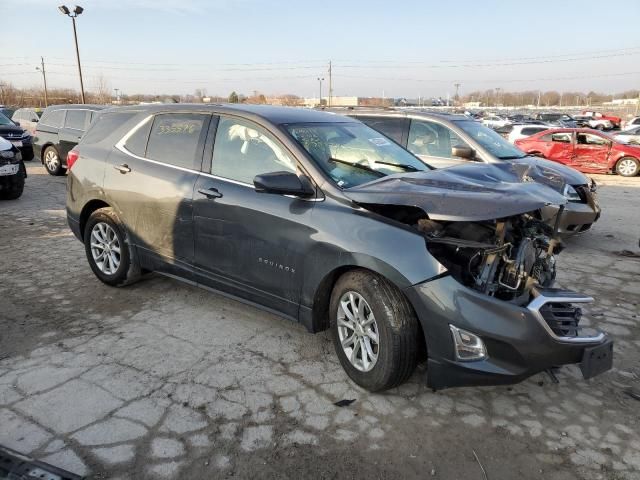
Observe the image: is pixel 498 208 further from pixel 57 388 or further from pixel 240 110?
pixel 57 388

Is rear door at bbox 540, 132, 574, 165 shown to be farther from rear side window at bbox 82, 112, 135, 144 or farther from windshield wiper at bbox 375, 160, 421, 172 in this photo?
rear side window at bbox 82, 112, 135, 144

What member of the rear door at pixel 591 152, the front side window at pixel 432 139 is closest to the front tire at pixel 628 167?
the rear door at pixel 591 152

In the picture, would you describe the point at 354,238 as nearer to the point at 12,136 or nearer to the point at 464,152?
the point at 464,152

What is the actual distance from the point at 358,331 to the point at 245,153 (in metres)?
1.62

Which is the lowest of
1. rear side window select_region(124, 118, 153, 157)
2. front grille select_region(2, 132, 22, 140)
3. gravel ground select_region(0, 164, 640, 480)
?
gravel ground select_region(0, 164, 640, 480)

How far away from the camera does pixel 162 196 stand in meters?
4.18

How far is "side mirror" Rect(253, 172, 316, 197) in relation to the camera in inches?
127

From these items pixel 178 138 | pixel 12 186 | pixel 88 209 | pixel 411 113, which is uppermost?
pixel 411 113

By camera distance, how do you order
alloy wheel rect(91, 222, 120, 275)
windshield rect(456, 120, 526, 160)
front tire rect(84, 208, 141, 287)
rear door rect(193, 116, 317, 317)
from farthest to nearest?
windshield rect(456, 120, 526, 160) → alloy wheel rect(91, 222, 120, 275) → front tire rect(84, 208, 141, 287) → rear door rect(193, 116, 317, 317)

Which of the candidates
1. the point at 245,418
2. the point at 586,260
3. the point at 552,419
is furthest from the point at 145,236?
the point at 586,260

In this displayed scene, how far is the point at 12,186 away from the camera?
923cm

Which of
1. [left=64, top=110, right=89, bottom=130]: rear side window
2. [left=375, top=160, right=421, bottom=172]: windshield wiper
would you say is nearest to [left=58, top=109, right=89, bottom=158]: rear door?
[left=64, top=110, right=89, bottom=130]: rear side window

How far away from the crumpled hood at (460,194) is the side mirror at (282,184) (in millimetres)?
293

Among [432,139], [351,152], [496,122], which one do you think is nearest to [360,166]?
[351,152]
